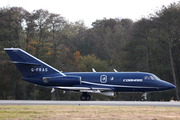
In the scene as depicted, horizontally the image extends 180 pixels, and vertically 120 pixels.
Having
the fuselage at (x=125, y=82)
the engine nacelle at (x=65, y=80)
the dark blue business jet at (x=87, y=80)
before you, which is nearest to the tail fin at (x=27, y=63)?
the dark blue business jet at (x=87, y=80)

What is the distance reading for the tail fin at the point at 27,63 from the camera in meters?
26.0

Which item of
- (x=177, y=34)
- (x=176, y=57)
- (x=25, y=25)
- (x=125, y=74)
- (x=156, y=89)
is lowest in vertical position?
(x=156, y=89)

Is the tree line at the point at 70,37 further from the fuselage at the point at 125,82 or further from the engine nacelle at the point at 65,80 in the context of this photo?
the fuselage at the point at 125,82

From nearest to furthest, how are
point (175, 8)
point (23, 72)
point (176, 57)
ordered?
1. point (23, 72)
2. point (175, 8)
3. point (176, 57)

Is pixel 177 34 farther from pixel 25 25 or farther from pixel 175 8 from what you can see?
pixel 25 25

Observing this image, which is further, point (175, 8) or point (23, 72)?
point (175, 8)

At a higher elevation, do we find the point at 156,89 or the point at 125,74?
the point at 125,74

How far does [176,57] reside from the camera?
4831 cm

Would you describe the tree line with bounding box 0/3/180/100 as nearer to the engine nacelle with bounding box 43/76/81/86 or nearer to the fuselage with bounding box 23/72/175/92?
the engine nacelle with bounding box 43/76/81/86

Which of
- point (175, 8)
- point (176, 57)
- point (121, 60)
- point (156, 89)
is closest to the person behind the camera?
point (156, 89)

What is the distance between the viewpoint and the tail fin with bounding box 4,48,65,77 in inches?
1024

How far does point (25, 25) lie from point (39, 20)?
283cm

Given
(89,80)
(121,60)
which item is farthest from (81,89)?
(121,60)

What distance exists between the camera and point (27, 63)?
25953mm
